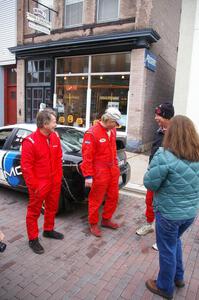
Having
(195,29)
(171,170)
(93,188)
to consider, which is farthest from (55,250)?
(195,29)

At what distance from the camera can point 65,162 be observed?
13.5ft

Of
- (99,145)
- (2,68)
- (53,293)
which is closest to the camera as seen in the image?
(53,293)

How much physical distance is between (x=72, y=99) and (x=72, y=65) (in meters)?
1.44

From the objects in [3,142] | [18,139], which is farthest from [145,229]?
[3,142]

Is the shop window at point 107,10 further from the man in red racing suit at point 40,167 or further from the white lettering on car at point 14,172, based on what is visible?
the man in red racing suit at point 40,167

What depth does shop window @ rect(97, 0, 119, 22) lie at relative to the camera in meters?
10.1

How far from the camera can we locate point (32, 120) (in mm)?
13039

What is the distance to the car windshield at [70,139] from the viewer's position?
4412 millimetres

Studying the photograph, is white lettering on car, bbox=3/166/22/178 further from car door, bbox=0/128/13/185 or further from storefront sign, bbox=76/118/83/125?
storefront sign, bbox=76/118/83/125

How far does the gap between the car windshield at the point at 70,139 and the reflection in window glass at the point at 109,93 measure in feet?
17.6

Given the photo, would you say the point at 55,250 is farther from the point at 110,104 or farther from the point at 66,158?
the point at 110,104

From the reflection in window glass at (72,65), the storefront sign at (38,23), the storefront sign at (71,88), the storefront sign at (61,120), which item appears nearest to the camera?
the storefront sign at (38,23)

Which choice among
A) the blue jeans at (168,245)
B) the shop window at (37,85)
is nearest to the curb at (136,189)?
the blue jeans at (168,245)

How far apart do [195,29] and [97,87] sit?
426cm
